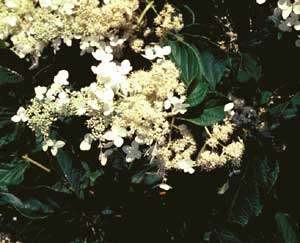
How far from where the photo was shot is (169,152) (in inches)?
47.1

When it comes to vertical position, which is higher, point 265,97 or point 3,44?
point 3,44

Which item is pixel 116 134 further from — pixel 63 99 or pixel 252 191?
pixel 252 191

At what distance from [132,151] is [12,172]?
316mm

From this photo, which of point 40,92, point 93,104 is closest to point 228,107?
point 93,104

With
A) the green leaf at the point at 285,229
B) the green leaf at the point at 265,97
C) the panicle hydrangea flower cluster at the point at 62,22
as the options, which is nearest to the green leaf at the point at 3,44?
the panicle hydrangea flower cluster at the point at 62,22

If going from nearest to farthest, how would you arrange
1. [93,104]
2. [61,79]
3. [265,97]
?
[93,104], [61,79], [265,97]

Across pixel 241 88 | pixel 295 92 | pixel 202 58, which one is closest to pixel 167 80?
pixel 202 58

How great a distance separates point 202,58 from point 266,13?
31 cm

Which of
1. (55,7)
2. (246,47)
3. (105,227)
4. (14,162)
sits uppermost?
(55,7)

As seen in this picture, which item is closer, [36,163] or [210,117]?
[210,117]

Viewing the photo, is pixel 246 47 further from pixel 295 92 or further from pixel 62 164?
pixel 62 164

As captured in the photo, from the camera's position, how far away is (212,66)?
4.10 feet

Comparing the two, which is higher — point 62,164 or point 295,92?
point 295,92

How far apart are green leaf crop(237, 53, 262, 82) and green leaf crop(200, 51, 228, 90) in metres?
0.06
